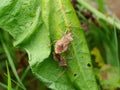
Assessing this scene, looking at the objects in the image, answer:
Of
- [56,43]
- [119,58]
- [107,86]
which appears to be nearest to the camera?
[56,43]

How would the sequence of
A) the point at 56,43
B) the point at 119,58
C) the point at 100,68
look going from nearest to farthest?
1. the point at 56,43
2. the point at 100,68
3. the point at 119,58

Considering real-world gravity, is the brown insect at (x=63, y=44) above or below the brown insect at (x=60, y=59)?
above

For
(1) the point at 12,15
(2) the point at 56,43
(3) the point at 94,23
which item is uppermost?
(1) the point at 12,15

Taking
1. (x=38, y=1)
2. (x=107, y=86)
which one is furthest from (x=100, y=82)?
(x=38, y=1)

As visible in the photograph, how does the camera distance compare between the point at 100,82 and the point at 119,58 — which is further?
the point at 119,58

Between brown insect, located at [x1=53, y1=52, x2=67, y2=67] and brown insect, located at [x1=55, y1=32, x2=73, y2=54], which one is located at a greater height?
brown insect, located at [x1=55, y1=32, x2=73, y2=54]

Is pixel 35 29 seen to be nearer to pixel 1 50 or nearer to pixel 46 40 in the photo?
pixel 46 40
